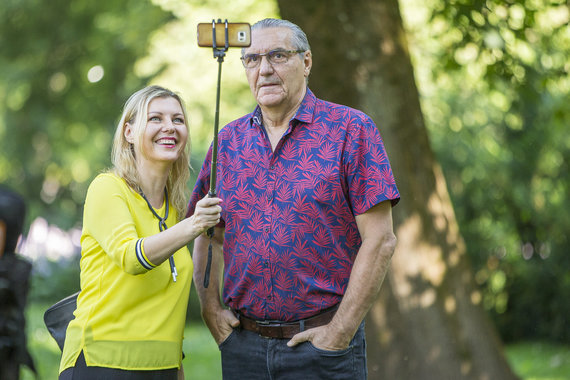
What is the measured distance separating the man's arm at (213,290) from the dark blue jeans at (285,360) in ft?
0.22

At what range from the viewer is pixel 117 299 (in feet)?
10.2

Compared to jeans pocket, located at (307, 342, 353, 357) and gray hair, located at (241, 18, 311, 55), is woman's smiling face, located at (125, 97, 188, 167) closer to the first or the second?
gray hair, located at (241, 18, 311, 55)

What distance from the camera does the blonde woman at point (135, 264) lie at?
2.99 meters

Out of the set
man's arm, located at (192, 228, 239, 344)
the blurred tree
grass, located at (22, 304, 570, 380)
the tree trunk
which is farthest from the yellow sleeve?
the blurred tree

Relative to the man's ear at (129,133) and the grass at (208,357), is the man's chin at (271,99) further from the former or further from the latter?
the grass at (208,357)

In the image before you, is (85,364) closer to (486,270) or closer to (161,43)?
(486,270)

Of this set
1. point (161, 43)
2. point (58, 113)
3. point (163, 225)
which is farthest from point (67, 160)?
point (163, 225)

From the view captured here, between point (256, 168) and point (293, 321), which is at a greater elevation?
point (256, 168)

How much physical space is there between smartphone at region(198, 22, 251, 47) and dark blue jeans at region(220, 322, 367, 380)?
1.30 metres

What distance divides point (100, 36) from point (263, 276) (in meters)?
11.7

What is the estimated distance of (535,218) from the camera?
34.8 feet

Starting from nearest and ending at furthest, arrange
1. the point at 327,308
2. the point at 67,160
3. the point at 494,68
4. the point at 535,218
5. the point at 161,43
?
the point at 327,308 < the point at 494,68 < the point at 535,218 < the point at 161,43 < the point at 67,160

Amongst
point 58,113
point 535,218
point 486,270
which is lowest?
point 486,270

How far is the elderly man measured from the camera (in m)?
3.23
